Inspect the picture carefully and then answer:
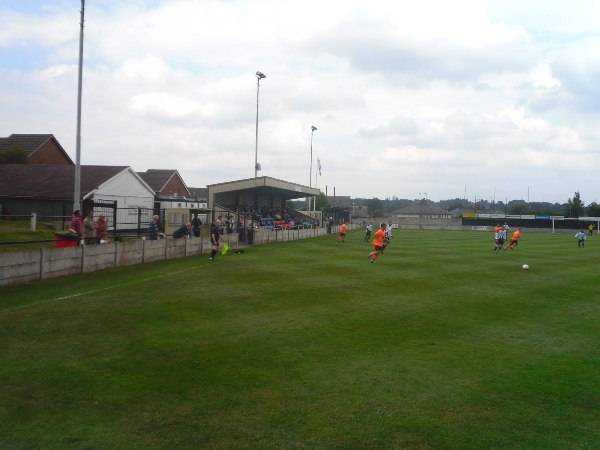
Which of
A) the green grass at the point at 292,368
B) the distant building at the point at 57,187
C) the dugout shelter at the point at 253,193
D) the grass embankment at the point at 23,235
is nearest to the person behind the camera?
the green grass at the point at 292,368

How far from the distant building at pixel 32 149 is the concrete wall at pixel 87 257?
86.8 feet

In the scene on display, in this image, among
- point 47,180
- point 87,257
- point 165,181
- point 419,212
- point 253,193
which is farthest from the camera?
point 419,212

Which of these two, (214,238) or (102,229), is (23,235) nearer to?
(102,229)

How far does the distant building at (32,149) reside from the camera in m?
46.4

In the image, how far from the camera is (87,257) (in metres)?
18.8

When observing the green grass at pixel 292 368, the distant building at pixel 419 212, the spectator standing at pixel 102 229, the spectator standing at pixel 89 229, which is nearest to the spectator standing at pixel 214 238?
the spectator standing at pixel 102 229

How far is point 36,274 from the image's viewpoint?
16.2 metres

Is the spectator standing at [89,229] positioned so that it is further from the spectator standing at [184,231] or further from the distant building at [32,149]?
the distant building at [32,149]

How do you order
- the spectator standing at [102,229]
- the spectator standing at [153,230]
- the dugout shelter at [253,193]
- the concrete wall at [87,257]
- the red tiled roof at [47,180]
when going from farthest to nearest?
the dugout shelter at [253,193]
the red tiled roof at [47,180]
the spectator standing at [153,230]
the spectator standing at [102,229]
the concrete wall at [87,257]

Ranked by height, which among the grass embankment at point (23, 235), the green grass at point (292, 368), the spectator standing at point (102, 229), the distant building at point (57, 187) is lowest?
the green grass at point (292, 368)

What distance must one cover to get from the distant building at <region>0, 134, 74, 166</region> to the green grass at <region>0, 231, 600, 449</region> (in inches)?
1400

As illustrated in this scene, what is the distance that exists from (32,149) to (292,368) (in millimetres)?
48356

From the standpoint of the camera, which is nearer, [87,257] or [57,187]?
[87,257]

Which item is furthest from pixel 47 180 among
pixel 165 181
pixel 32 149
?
pixel 165 181
